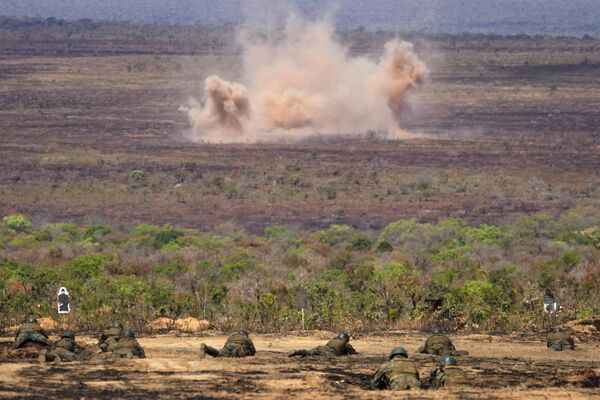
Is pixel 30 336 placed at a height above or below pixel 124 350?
above

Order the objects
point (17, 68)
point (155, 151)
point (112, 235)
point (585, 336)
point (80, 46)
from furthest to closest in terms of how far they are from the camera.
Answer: point (80, 46) → point (17, 68) → point (155, 151) → point (112, 235) → point (585, 336)

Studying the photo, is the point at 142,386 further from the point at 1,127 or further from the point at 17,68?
the point at 17,68

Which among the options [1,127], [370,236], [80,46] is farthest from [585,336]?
[80,46]

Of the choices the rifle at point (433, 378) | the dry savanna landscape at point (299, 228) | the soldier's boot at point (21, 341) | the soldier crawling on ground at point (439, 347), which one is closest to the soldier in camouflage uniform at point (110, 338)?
the dry savanna landscape at point (299, 228)

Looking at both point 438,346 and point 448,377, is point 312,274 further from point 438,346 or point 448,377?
point 448,377

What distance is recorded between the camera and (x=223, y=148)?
69.8 meters

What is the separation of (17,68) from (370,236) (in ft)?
213

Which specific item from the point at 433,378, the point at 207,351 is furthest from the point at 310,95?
the point at 433,378

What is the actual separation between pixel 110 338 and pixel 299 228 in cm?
2827

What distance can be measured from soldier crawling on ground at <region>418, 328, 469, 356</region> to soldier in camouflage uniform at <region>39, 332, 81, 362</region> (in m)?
4.70

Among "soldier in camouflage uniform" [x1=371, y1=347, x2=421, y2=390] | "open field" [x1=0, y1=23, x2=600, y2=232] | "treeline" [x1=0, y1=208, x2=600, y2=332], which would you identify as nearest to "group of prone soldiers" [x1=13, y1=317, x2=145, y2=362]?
"treeline" [x1=0, y1=208, x2=600, y2=332]

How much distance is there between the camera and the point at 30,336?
19.6 meters

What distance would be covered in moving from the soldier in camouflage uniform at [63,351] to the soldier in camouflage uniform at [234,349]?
66.1 inches

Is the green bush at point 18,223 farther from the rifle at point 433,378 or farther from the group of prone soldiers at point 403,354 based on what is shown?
the rifle at point 433,378
